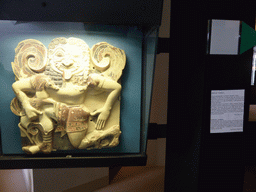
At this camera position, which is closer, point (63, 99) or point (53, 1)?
point (53, 1)

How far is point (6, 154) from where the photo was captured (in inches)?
58.0

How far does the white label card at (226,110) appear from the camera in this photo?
1346 mm

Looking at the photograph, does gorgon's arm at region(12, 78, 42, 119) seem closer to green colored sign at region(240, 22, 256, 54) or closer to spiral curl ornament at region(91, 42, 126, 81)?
spiral curl ornament at region(91, 42, 126, 81)

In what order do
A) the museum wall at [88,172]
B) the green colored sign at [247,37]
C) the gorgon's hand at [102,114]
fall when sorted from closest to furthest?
the green colored sign at [247,37] → the gorgon's hand at [102,114] → the museum wall at [88,172]

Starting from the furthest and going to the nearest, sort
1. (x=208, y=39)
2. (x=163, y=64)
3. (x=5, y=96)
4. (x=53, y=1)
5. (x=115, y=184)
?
(x=163, y=64) → (x=115, y=184) → (x=5, y=96) → (x=208, y=39) → (x=53, y=1)

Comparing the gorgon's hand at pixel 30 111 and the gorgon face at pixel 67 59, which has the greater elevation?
the gorgon face at pixel 67 59

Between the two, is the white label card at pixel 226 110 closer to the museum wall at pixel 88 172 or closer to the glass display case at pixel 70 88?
the glass display case at pixel 70 88

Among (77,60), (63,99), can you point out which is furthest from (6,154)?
(77,60)

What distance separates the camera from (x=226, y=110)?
1354mm

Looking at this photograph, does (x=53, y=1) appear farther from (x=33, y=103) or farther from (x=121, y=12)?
(x=33, y=103)

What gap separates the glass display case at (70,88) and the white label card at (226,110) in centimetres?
45

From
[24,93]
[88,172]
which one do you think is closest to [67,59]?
[24,93]

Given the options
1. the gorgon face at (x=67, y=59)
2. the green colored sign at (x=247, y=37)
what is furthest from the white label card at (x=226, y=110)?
the gorgon face at (x=67, y=59)

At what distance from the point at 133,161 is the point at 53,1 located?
117 centimetres
